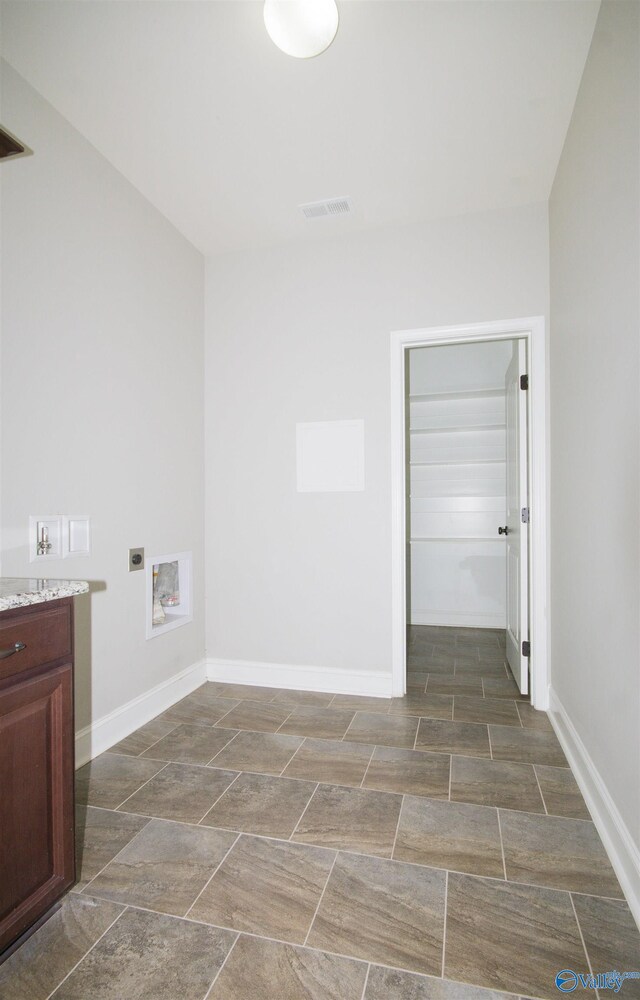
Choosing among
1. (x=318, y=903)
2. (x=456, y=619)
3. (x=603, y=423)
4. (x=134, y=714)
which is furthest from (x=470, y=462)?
(x=318, y=903)

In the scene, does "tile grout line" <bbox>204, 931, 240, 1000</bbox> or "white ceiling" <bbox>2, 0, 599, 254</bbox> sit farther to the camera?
"white ceiling" <bbox>2, 0, 599, 254</bbox>

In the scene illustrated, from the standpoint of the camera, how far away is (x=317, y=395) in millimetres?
3203

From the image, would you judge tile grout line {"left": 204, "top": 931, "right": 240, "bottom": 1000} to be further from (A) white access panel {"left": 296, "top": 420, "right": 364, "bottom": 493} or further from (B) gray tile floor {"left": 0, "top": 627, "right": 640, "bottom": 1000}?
(A) white access panel {"left": 296, "top": 420, "right": 364, "bottom": 493}

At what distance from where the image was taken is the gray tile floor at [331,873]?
1262 millimetres

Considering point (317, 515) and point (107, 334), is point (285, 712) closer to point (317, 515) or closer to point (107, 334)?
point (317, 515)

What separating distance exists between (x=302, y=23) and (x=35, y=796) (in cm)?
242

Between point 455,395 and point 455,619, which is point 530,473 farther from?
point 455,619

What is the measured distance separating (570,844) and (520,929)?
46cm

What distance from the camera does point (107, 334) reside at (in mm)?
2475

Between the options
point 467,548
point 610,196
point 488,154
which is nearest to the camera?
point 610,196

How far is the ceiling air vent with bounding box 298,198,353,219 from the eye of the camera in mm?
2855

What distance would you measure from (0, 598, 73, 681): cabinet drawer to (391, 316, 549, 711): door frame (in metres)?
1.97

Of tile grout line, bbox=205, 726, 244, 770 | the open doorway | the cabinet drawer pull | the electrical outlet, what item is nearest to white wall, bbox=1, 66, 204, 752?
the electrical outlet

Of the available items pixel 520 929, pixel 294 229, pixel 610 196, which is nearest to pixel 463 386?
pixel 294 229
